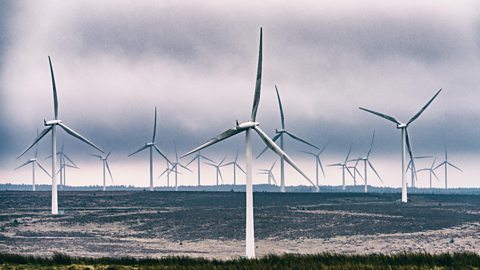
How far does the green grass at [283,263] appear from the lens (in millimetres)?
42750

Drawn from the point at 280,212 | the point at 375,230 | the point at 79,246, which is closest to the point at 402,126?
the point at 280,212

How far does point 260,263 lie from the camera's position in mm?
44344

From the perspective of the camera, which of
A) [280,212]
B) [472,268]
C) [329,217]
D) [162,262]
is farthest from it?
[280,212]

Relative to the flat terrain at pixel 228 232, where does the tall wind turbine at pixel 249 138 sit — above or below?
above

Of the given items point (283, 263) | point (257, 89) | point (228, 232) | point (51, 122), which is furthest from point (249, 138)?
point (51, 122)

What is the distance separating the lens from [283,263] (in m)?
44.2

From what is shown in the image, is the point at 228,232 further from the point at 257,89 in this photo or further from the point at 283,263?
the point at 283,263

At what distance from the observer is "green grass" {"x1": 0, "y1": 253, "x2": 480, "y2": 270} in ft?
140

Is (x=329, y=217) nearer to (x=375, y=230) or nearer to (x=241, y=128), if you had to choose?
(x=375, y=230)

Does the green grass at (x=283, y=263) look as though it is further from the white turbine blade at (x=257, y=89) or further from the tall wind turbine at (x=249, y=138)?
the white turbine blade at (x=257, y=89)

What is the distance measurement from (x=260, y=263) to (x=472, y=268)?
11.5 m

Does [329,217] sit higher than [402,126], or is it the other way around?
[402,126]

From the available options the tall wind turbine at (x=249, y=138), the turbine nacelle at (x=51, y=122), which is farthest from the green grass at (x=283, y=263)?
the turbine nacelle at (x=51, y=122)

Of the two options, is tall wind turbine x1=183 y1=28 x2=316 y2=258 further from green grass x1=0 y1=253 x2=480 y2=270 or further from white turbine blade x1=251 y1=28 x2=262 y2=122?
green grass x1=0 y1=253 x2=480 y2=270
